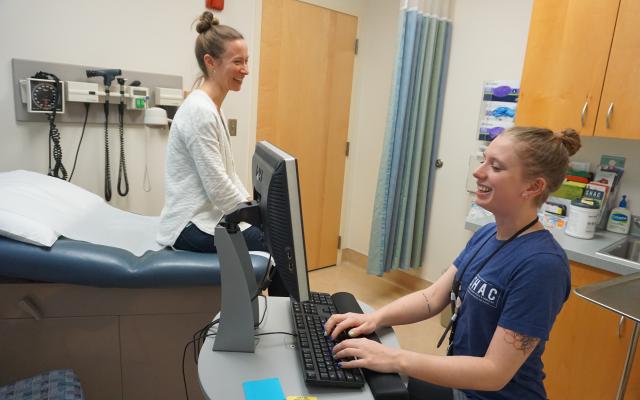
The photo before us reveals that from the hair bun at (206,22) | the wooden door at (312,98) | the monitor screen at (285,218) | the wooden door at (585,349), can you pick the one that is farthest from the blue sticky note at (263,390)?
the wooden door at (312,98)

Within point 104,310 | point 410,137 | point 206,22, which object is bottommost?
point 104,310

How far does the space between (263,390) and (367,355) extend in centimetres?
23

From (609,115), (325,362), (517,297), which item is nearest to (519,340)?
(517,297)

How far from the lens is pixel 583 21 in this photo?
6.43ft

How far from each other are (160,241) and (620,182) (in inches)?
89.9

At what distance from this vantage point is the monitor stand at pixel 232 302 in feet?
3.13

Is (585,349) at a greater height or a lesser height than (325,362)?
lesser

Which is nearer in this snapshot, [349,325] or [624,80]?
[349,325]

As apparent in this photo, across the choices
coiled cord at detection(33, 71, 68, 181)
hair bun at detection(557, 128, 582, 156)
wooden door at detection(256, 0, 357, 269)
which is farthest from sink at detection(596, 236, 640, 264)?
coiled cord at detection(33, 71, 68, 181)

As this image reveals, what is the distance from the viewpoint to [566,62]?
202 cm

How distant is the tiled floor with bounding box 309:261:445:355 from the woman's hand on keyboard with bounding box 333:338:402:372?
1.82 metres

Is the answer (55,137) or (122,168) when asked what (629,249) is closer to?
(122,168)

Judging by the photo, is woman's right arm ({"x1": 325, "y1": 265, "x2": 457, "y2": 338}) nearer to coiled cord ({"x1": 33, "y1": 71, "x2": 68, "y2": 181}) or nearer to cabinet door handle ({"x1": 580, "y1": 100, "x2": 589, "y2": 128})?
cabinet door handle ({"x1": 580, "y1": 100, "x2": 589, "y2": 128})

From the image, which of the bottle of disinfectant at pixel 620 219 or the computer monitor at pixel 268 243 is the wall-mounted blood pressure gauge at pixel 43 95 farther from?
the bottle of disinfectant at pixel 620 219
